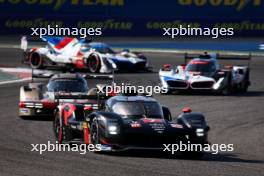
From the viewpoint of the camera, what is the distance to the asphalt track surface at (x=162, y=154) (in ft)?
46.2

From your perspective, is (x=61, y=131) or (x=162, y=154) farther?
(x=61, y=131)

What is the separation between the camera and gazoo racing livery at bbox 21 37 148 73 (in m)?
35.3

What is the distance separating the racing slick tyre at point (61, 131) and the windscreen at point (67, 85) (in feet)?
15.7

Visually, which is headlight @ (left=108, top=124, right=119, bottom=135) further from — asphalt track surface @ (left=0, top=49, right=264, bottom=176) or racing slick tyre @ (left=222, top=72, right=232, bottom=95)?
racing slick tyre @ (left=222, top=72, right=232, bottom=95)

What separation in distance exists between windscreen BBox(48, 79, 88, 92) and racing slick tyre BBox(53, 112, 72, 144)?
15.7 ft

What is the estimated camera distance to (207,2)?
161 ft

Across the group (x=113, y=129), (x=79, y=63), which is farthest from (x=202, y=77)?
(x=113, y=129)

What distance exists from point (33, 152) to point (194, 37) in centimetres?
3402

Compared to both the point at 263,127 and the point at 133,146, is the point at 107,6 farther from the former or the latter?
the point at 133,146

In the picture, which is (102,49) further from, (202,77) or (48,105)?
(48,105)

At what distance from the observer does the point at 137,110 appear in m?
17.1

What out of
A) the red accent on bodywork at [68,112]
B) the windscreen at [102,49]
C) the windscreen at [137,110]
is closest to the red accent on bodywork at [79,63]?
the windscreen at [102,49]

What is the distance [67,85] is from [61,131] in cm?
570

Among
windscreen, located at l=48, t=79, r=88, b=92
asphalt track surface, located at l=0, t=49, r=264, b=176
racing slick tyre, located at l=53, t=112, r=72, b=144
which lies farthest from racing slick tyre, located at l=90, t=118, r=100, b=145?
windscreen, located at l=48, t=79, r=88, b=92
